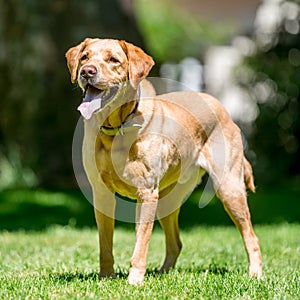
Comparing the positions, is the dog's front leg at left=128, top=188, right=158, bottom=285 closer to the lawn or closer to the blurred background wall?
the lawn

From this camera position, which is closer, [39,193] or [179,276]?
[179,276]

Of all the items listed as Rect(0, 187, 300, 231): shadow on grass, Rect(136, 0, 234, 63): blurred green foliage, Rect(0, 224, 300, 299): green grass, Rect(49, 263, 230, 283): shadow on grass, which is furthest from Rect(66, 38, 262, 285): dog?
Rect(136, 0, 234, 63): blurred green foliage

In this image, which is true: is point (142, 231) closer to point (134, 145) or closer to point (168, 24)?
point (134, 145)

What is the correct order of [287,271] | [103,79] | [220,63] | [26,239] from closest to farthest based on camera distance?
[103,79] < [287,271] < [26,239] < [220,63]

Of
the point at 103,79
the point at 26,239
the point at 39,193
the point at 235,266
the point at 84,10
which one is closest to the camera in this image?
the point at 103,79

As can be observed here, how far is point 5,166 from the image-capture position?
516 inches

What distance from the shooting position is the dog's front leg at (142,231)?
491 cm

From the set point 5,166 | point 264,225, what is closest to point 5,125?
point 5,166

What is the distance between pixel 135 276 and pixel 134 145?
0.92 m

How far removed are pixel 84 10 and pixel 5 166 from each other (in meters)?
3.25

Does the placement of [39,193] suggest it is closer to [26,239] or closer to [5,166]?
[5,166]

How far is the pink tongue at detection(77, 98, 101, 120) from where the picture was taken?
15.5 feet

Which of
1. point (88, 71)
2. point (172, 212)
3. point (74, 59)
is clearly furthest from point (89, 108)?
point (172, 212)

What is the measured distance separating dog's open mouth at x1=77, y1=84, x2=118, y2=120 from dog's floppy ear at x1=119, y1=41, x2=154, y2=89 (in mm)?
172
